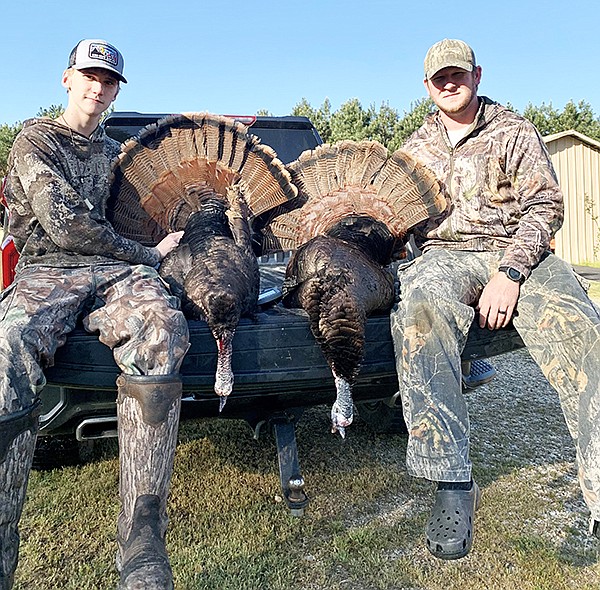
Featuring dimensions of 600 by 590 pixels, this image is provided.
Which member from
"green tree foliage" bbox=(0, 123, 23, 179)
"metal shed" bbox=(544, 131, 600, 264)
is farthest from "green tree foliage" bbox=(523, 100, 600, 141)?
"green tree foliage" bbox=(0, 123, 23, 179)

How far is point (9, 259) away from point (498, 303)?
2.62m

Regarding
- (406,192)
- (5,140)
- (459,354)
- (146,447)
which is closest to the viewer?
(146,447)

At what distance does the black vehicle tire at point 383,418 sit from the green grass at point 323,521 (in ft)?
0.25

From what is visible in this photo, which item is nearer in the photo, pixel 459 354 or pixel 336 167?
pixel 459 354

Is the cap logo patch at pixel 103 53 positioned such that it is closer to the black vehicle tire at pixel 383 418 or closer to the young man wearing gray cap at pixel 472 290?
the young man wearing gray cap at pixel 472 290

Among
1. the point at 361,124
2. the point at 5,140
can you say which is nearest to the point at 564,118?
the point at 361,124

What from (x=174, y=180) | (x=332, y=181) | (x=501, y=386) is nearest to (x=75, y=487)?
(x=174, y=180)

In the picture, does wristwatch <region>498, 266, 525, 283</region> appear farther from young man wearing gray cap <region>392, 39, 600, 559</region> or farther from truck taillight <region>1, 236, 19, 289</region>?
truck taillight <region>1, 236, 19, 289</region>

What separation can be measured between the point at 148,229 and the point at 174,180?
0.32m

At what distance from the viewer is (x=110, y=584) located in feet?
8.75

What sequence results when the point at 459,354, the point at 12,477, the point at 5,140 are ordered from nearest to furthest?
the point at 12,477 < the point at 459,354 < the point at 5,140

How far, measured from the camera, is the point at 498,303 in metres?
2.97

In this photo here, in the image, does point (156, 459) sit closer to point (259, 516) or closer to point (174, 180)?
point (259, 516)

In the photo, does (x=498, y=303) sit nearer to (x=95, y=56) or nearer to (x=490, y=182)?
(x=490, y=182)
